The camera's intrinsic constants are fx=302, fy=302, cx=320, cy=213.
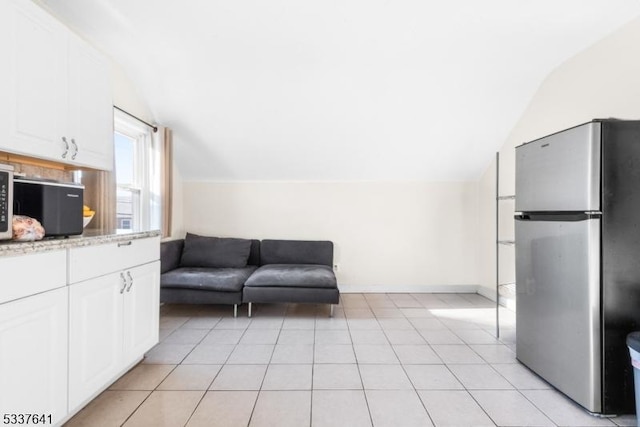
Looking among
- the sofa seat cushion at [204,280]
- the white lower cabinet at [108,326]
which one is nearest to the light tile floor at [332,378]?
the white lower cabinet at [108,326]

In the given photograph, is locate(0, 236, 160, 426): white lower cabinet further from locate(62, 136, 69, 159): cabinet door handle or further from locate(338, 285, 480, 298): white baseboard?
locate(338, 285, 480, 298): white baseboard

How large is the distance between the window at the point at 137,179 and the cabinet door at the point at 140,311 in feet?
4.49

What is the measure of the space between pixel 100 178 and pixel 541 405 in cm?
345

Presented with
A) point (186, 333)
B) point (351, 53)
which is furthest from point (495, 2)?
point (186, 333)

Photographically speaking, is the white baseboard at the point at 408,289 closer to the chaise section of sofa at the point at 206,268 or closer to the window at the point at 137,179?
the chaise section of sofa at the point at 206,268

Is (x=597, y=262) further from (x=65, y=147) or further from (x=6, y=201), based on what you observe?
(x=65, y=147)

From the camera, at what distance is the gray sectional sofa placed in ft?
10.5

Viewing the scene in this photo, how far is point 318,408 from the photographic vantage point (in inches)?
67.7

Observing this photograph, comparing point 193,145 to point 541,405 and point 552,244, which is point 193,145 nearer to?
point 552,244

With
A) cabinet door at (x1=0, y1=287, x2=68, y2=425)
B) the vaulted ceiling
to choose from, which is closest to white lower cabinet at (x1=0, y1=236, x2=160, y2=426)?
cabinet door at (x1=0, y1=287, x2=68, y2=425)

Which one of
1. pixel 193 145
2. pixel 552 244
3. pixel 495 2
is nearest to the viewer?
pixel 552 244

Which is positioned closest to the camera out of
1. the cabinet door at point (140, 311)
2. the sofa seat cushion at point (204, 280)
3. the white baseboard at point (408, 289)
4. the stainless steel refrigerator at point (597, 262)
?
the stainless steel refrigerator at point (597, 262)

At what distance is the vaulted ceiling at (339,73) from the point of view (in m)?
2.24

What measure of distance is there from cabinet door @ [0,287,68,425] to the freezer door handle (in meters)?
2.77
